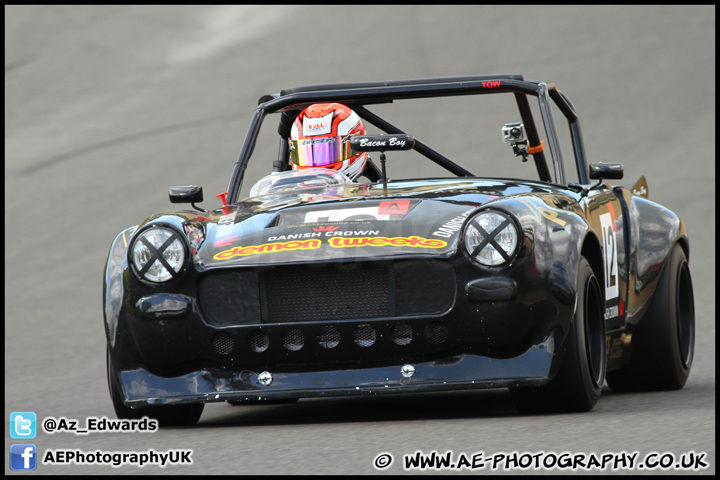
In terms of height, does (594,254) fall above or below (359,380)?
above

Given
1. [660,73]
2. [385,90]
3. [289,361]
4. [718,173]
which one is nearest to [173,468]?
[289,361]

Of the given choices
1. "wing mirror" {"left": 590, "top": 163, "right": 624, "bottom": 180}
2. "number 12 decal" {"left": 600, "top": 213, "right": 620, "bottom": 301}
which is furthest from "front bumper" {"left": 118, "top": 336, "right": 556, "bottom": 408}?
"wing mirror" {"left": 590, "top": 163, "right": 624, "bottom": 180}

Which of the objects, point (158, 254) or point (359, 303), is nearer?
point (359, 303)

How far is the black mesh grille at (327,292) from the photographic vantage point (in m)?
4.61

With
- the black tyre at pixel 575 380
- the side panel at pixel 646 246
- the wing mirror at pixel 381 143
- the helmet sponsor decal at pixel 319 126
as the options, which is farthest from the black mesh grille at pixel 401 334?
the helmet sponsor decal at pixel 319 126

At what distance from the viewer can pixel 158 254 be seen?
477 cm

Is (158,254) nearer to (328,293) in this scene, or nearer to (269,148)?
(328,293)

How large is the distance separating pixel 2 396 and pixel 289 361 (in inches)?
98.9

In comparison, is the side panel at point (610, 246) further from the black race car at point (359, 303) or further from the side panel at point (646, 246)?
the black race car at point (359, 303)
